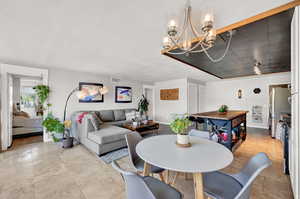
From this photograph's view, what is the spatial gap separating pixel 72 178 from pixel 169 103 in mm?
5278

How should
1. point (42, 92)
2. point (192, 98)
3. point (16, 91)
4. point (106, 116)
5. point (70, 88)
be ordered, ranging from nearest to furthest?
1. point (42, 92)
2. point (70, 88)
3. point (106, 116)
4. point (16, 91)
5. point (192, 98)

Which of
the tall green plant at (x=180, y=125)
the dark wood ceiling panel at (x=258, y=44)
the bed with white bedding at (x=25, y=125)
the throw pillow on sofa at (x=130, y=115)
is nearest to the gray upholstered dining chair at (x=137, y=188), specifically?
the tall green plant at (x=180, y=125)

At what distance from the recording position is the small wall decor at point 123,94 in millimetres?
5471

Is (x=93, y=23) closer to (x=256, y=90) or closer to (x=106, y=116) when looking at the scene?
(x=106, y=116)

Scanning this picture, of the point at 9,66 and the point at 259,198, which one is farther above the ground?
the point at 9,66

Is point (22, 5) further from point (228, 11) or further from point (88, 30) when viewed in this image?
point (228, 11)

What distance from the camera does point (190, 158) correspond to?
1.12m

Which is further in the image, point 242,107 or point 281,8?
point 242,107

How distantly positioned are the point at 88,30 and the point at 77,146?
9.71 ft

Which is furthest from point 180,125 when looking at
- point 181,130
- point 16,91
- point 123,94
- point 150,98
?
point 16,91

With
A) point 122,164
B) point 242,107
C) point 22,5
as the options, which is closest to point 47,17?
point 22,5

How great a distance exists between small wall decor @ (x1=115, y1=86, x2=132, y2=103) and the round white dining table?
14.1ft

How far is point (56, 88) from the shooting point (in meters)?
3.91

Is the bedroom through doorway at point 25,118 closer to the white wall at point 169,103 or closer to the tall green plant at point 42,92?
the tall green plant at point 42,92
